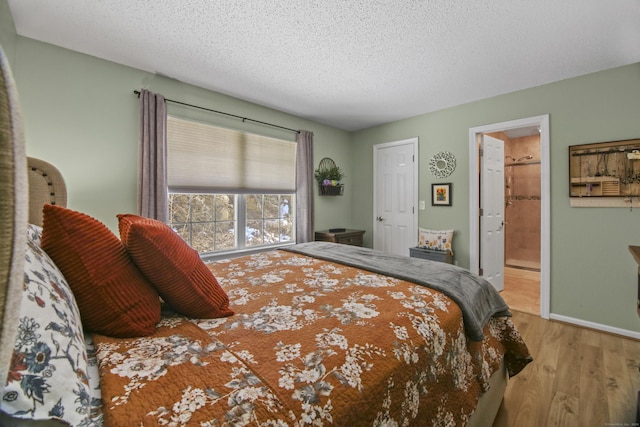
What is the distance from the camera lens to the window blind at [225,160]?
2990mm

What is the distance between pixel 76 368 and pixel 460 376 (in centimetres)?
136

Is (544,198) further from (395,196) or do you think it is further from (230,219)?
(230,219)

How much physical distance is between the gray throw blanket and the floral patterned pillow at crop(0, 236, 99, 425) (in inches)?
56.1

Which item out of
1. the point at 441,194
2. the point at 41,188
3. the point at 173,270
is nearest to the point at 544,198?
the point at 441,194

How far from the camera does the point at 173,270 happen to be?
1.11 m

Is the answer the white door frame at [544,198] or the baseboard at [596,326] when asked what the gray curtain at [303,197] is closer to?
the white door frame at [544,198]

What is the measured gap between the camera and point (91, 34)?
2.22m

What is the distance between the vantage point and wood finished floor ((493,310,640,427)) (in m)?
1.68

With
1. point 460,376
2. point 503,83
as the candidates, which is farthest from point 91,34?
point 503,83

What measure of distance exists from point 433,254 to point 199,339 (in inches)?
128

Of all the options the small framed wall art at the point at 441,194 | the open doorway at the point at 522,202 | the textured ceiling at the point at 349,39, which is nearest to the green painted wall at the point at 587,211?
the textured ceiling at the point at 349,39

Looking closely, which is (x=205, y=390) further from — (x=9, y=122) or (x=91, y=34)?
(x=91, y=34)

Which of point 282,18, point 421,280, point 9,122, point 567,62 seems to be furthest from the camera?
point 567,62

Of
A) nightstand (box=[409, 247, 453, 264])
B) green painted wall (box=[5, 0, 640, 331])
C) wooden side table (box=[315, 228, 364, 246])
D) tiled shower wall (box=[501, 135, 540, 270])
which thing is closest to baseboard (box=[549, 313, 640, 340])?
green painted wall (box=[5, 0, 640, 331])
